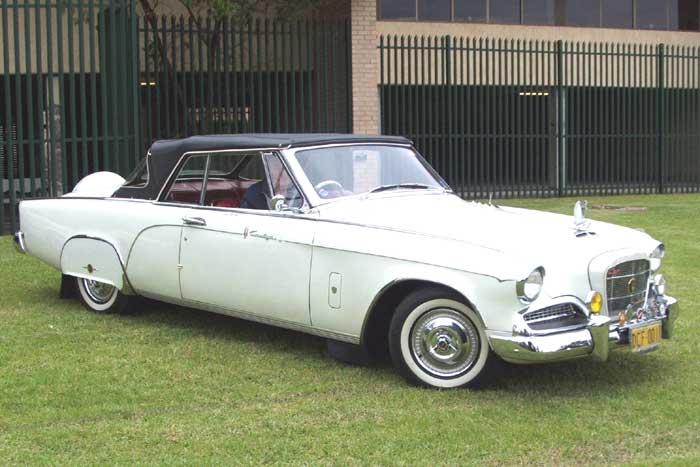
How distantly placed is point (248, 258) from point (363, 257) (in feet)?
3.09

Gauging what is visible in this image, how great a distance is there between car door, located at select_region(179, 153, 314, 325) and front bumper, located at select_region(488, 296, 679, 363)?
1.36 m

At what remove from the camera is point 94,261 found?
7074mm

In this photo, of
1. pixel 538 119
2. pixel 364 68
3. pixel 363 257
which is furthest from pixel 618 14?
pixel 363 257

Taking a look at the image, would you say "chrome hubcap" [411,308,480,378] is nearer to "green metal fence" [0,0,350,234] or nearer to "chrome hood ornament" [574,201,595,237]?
"chrome hood ornament" [574,201,595,237]

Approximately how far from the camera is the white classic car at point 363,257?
494 cm

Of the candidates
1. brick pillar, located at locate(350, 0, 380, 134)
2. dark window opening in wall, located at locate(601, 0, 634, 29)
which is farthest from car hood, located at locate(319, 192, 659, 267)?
dark window opening in wall, located at locate(601, 0, 634, 29)

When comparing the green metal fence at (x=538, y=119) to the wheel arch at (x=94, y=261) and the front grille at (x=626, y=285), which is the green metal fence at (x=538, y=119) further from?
the front grille at (x=626, y=285)

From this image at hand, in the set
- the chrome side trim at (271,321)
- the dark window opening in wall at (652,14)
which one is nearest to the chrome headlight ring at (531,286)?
the chrome side trim at (271,321)

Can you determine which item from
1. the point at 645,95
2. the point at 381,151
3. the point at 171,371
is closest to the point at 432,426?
the point at 171,371

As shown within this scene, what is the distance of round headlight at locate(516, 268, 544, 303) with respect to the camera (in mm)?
4820

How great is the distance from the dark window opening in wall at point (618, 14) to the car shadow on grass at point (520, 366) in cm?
1897

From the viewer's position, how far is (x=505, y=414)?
15.7 ft

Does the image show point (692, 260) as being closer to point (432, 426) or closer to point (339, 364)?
point (339, 364)

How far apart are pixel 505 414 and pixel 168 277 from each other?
280cm
